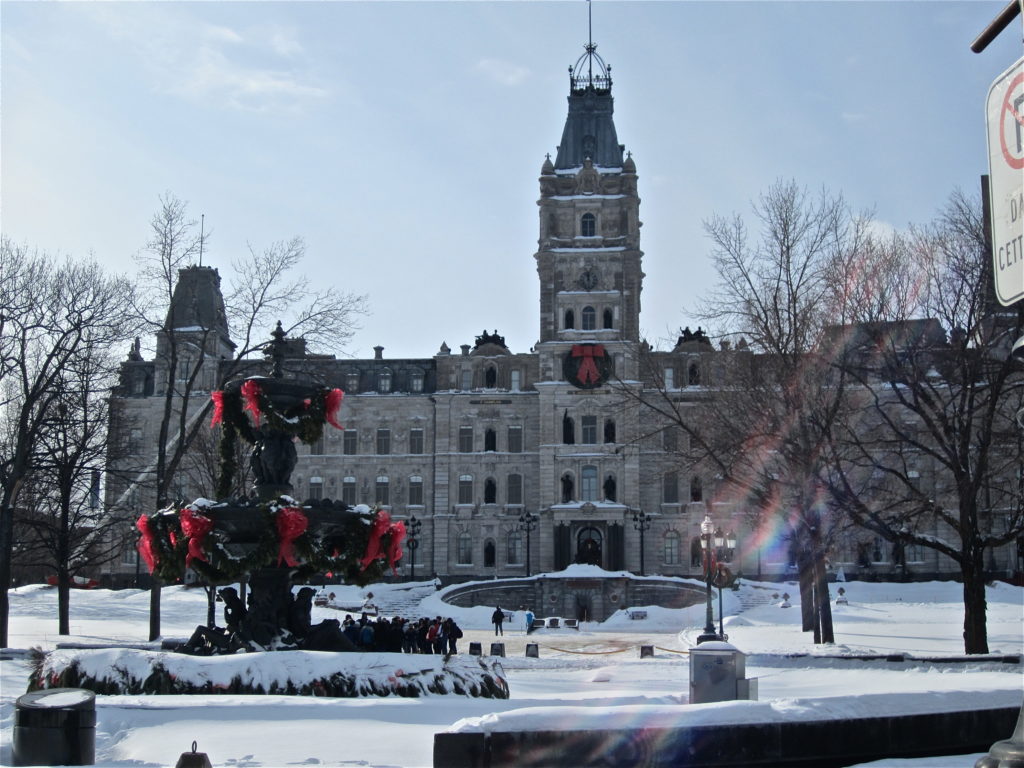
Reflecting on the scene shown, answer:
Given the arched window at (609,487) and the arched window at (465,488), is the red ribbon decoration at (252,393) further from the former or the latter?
the arched window at (465,488)

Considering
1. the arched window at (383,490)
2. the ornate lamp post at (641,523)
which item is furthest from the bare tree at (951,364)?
the arched window at (383,490)

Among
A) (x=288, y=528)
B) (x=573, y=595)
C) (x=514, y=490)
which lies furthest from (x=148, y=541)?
(x=514, y=490)

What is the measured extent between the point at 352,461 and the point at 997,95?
6928 centimetres

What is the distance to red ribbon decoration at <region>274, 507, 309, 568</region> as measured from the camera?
16328mm

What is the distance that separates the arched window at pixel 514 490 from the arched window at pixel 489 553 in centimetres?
274

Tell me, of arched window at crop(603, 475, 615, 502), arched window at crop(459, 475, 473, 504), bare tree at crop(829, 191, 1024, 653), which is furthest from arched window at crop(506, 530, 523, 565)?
bare tree at crop(829, 191, 1024, 653)

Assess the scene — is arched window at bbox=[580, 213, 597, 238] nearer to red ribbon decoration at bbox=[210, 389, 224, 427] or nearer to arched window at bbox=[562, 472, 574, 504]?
arched window at bbox=[562, 472, 574, 504]

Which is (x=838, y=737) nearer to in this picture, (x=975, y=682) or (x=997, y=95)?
(x=975, y=682)

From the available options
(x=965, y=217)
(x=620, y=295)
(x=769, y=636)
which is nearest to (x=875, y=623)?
(x=769, y=636)

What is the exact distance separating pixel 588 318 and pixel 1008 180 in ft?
211

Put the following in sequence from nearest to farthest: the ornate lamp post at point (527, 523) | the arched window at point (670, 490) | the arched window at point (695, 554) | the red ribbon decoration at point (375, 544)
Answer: the red ribbon decoration at point (375, 544) → the ornate lamp post at point (527, 523) → the arched window at point (695, 554) → the arched window at point (670, 490)

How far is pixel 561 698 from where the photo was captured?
44.6 feet

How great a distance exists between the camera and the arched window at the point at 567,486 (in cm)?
6794

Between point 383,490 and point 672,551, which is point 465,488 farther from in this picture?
point 672,551
